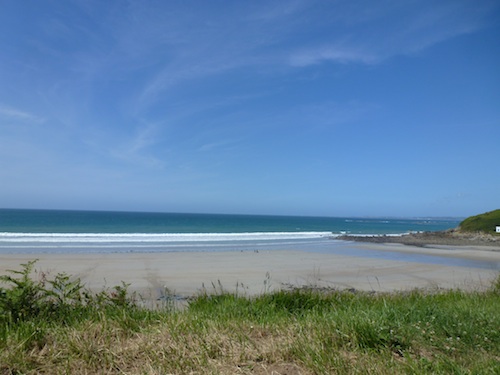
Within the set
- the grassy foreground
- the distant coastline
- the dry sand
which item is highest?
the grassy foreground

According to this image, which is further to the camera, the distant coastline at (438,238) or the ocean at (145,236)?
the distant coastline at (438,238)

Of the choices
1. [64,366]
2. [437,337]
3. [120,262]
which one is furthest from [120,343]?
[120,262]

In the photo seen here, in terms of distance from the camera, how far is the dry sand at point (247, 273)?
12.4 metres

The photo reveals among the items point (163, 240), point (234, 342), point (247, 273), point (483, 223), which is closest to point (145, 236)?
point (163, 240)

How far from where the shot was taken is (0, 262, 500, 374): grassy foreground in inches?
130

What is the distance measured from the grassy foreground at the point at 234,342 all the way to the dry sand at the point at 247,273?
6051 mm

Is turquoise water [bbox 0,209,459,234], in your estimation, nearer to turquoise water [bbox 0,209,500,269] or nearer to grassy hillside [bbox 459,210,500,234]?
turquoise water [bbox 0,209,500,269]

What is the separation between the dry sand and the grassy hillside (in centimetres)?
3601

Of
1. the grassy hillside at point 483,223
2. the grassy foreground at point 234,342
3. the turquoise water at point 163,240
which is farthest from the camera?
the grassy hillside at point 483,223

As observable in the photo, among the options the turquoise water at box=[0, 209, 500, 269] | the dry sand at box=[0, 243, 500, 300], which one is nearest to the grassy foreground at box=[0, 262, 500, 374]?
the dry sand at box=[0, 243, 500, 300]

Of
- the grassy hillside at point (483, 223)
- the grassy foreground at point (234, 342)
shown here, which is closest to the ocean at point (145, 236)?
the grassy hillside at point (483, 223)

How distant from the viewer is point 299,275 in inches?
596

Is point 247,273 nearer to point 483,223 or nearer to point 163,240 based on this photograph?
point 163,240

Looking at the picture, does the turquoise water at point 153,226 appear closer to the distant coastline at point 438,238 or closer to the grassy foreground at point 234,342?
the distant coastline at point 438,238
